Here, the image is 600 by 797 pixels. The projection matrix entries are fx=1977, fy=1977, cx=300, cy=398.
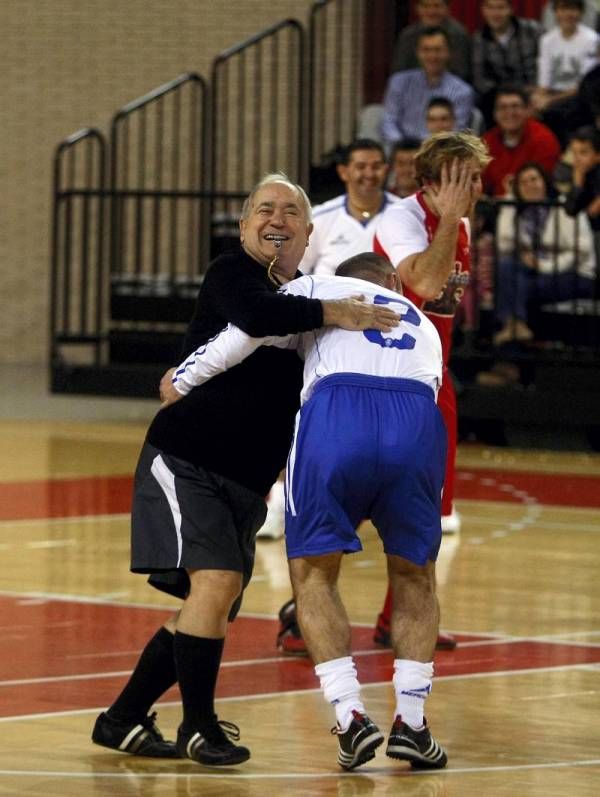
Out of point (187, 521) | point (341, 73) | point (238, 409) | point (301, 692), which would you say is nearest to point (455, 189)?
point (238, 409)

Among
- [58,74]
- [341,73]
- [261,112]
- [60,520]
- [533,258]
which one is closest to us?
[60,520]

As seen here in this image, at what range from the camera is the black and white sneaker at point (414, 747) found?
5562mm

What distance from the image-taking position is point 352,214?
29.6 ft

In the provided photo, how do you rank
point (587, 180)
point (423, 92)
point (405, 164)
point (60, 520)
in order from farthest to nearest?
point (423, 92)
point (587, 180)
point (60, 520)
point (405, 164)

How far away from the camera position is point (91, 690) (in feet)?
22.0

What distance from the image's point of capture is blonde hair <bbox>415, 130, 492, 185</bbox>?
6.58 meters

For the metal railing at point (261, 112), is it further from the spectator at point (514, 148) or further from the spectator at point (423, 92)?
the spectator at point (514, 148)

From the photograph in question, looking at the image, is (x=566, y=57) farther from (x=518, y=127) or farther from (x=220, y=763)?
(x=220, y=763)

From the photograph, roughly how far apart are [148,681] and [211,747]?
0.31 metres

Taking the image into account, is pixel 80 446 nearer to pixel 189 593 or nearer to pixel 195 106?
pixel 195 106

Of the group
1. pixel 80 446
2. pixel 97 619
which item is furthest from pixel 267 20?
pixel 97 619

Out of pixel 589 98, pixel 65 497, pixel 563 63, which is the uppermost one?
pixel 563 63

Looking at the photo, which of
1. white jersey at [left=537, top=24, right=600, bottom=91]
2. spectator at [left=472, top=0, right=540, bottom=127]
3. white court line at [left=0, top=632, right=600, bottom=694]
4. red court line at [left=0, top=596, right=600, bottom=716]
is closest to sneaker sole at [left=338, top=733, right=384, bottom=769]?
red court line at [left=0, top=596, right=600, bottom=716]

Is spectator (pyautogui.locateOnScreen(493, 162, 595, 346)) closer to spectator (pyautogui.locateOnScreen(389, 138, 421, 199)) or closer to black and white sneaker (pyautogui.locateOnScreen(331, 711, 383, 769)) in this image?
spectator (pyautogui.locateOnScreen(389, 138, 421, 199))
